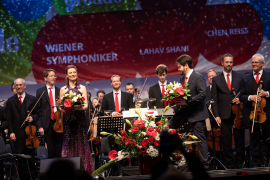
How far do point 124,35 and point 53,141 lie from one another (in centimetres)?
319

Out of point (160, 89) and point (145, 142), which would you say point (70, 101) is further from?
point (160, 89)

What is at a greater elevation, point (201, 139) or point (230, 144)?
point (201, 139)

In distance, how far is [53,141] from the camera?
575 cm

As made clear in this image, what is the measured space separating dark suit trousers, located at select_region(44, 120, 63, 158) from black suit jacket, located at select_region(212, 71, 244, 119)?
2876mm

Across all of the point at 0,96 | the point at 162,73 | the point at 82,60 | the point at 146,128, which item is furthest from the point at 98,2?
the point at 146,128

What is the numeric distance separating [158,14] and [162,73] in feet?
7.45

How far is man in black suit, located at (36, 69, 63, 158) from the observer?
5.71 m

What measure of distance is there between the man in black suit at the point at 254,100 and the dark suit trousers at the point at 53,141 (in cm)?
333

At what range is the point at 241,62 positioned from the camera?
24.8 ft

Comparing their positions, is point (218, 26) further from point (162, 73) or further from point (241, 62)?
point (162, 73)

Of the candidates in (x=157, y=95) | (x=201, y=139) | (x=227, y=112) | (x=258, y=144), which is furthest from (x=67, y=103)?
(x=258, y=144)

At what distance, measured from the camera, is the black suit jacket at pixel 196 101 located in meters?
4.26

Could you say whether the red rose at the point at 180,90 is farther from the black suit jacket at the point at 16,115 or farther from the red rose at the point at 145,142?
the black suit jacket at the point at 16,115

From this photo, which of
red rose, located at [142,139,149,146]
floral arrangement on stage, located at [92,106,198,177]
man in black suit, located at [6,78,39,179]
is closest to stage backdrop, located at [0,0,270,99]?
man in black suit, located at [6,78,39,179]
